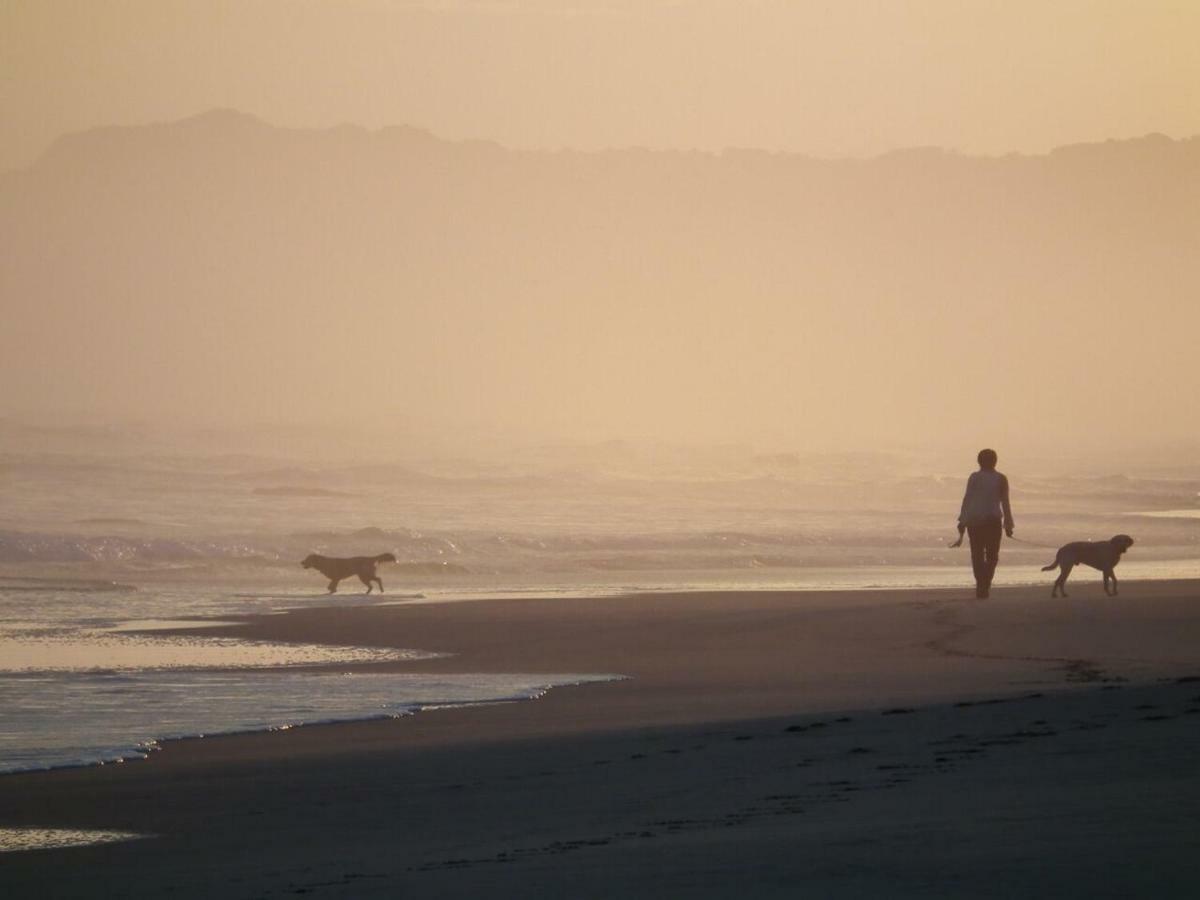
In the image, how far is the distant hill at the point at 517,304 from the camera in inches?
5364

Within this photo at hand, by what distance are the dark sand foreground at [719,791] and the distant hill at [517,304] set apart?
10280cm

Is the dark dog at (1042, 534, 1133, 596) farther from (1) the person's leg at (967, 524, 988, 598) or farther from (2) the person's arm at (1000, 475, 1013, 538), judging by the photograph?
(2) the person's arm at (1000, 475, 1013, 538)

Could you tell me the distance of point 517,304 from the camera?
170 metres

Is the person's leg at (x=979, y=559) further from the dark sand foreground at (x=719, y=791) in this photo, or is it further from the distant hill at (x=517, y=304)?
the distant hill at (x=517, y=304)

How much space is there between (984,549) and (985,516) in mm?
359

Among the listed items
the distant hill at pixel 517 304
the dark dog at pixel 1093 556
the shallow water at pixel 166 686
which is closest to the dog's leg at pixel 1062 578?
the dark dog at pixel 1093 556

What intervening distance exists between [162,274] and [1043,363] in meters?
79.6

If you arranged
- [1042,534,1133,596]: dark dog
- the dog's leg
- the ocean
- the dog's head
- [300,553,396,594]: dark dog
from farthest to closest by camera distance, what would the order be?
1. [300,553,396,594]: dark dog
2. the dog's head
3. [1042,534,1133,596]: dark dog
4. the dog's leg
5. the ocean

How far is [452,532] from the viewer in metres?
32.2

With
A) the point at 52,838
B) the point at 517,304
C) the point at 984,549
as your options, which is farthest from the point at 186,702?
the point at 517,304

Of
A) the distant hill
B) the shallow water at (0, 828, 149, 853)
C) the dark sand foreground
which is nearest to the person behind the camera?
the dark sand foreground

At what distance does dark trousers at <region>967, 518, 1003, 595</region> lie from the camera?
15148 mm

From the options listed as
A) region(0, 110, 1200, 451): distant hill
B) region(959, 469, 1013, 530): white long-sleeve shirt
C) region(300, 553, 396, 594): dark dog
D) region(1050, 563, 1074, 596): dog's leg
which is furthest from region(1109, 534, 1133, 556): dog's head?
region(0, 110, 1200, 451): distant hill

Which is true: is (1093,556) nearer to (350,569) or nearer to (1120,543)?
(1120,543)
